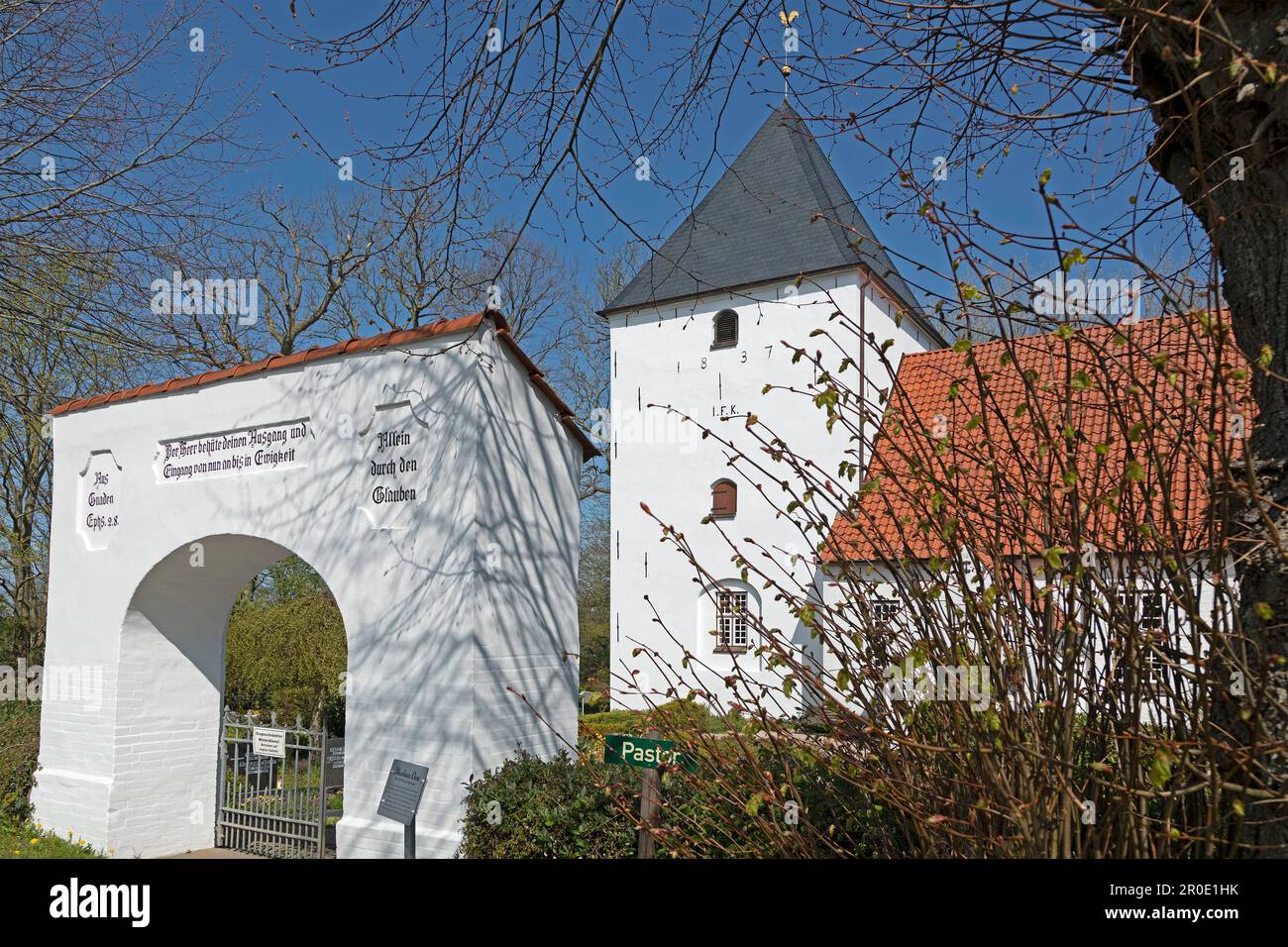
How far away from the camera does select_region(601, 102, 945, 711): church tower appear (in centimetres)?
2009

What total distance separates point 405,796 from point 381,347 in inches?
133

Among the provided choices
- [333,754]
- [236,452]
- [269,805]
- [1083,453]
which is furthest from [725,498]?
[1083,453]

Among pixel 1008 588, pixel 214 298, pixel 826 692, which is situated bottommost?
pixel 826 692

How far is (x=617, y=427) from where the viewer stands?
74.7 feet

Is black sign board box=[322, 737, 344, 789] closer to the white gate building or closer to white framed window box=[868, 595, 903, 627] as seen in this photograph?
the white gate building

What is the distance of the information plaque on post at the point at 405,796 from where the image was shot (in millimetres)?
→ 6574

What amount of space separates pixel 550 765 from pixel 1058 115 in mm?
5173

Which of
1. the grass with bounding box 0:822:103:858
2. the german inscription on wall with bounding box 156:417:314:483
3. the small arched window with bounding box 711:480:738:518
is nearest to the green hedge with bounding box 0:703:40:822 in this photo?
the grass with bounding box 0:822:103:858

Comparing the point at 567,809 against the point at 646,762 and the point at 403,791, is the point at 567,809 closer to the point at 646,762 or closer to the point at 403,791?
the point at 403,791

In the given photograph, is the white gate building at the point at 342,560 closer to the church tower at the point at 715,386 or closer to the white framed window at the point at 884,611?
the white framed window at the point at 884,611

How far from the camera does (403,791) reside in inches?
262
